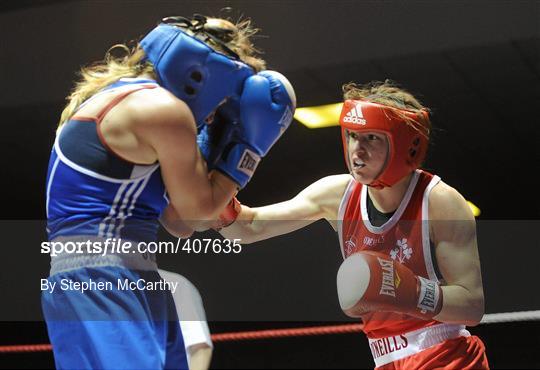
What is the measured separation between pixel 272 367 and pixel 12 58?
8.54ft

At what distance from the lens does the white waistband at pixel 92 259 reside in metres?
1.64

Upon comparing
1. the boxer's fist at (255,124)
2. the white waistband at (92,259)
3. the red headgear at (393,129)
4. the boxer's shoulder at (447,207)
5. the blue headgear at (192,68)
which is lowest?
the boxer's shoulder at (447,207)

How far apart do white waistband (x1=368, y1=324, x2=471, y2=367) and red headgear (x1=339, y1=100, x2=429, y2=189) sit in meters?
0.39

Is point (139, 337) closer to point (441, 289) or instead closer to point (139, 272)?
point (139, 272)

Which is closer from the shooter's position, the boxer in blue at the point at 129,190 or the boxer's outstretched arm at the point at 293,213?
the boxer in blue at the point at 129,190

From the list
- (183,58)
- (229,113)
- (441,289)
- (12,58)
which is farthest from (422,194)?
(12,58)

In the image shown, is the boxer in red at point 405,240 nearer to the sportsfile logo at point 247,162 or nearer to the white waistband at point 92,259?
the sportsfile logo at point 247,162

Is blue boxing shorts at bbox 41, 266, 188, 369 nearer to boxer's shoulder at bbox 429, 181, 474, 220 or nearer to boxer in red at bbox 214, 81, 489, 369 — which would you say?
boxer in red at bbox 214, 81, 489, 369

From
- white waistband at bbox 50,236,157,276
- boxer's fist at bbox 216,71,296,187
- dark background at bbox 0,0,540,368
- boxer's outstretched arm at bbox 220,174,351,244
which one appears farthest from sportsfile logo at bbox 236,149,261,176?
dark background at bbox 0,0,540,368

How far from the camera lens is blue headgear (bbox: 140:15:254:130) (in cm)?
172

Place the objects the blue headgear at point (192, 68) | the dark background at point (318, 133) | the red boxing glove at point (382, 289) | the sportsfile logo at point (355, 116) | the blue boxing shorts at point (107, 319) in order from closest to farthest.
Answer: the blue boxing shorts at point (107, 319), the blue headgear at point (192, 68), the red boxing glove at point (382, 289), the sportsfile logo at point (355, 116), the dark background at point (318, 133)

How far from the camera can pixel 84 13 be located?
3.48m

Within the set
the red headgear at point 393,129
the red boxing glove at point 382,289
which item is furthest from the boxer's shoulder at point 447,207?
the red boxing glove at point 382,289

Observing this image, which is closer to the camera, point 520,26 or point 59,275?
point 59,275
